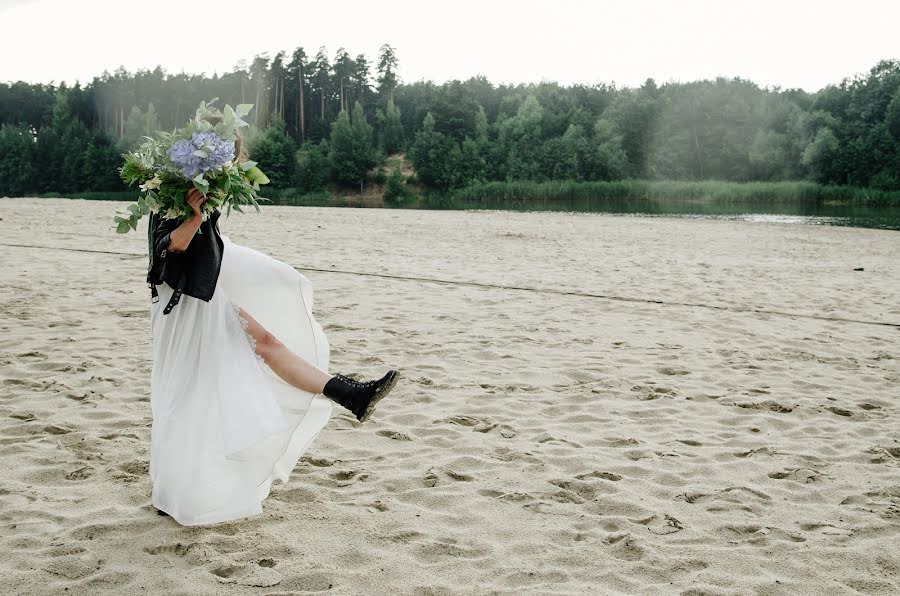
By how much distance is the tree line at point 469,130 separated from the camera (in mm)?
80562

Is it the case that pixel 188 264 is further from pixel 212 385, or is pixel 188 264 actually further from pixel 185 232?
pixel 212 385

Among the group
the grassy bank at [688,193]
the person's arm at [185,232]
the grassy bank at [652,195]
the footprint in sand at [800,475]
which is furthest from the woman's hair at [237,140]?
the grassy bank at [688,193]

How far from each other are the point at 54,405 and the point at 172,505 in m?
2.28

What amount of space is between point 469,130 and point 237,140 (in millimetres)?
103996

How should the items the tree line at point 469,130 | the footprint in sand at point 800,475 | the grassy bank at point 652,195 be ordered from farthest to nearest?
the tree line at point 469,130 < the grassy bank at point 652,195 < the footprint in sand at point 800,475

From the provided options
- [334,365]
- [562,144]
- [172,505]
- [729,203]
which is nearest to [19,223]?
[334,365]

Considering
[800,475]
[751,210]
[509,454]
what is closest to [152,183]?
[509,454]

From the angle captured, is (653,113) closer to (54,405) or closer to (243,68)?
(243,68)

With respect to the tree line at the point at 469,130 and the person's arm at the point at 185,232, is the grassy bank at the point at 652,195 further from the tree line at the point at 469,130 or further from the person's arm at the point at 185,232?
the person's arm at the point at 185,232

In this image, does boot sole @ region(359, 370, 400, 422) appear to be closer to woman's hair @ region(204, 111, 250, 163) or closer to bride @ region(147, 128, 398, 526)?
bride @ region(147, 128, 398, 526)

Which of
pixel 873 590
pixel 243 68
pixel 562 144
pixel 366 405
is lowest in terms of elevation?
pixel 873 590

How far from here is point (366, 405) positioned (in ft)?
12.7

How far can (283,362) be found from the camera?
→ 12.8 feet

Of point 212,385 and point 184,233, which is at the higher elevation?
point 184,233
